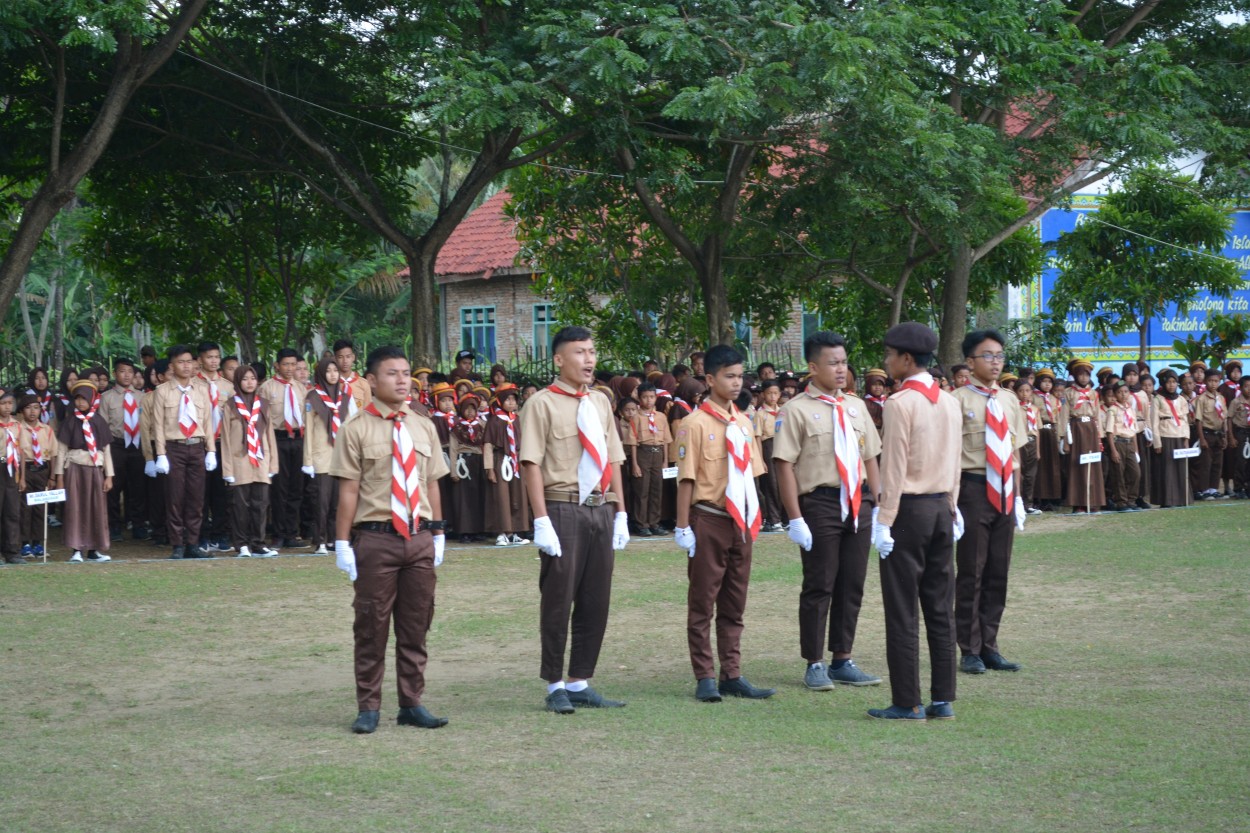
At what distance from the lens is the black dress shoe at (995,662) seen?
903cm

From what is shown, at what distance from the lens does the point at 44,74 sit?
1830 cm

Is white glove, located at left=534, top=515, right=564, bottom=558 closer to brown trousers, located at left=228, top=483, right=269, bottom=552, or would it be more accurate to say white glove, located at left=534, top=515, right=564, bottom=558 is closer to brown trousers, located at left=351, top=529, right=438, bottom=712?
brown trousers, located at left=351, top=529, right=438, bottom=712

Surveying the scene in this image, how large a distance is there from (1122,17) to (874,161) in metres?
6.69

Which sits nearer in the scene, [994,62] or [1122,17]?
[994,62]

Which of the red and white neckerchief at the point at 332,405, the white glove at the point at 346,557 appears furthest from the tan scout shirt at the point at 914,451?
the red and white neckerchief at the point at 332,405

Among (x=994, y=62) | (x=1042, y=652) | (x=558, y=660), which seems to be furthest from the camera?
(x=994, y=62)

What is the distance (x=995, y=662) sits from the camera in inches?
357

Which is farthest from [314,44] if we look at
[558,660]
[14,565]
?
[558,660]

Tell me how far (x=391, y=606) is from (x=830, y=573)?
266 centimetres

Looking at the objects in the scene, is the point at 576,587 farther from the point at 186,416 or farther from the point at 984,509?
the point at 186,416

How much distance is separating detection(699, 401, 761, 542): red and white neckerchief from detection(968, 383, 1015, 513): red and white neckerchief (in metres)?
1.62

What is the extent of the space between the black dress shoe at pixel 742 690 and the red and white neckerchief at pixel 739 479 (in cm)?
82

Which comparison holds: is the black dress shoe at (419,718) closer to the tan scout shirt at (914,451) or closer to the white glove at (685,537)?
the white glove at (685,537)

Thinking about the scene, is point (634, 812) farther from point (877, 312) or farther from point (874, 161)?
point (877, 312)
